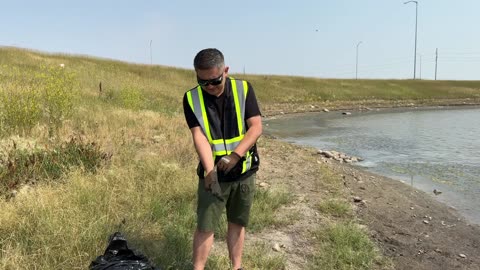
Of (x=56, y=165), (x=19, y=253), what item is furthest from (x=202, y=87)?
(x=56, y=165)

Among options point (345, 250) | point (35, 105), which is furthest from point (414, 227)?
point (35, 105)

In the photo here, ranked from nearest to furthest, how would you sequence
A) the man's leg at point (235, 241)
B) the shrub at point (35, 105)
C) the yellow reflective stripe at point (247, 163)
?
the yellow reflective stripe at point (247, 163), the man's leg at point (235, 241), the shrub at point (35, 105)

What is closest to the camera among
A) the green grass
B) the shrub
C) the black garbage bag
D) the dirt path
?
the black garbage bag

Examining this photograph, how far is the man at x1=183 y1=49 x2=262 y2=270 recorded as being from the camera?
9.98 ft

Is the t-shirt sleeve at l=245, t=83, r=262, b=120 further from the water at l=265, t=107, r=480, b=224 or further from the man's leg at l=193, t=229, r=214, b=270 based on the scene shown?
the water at l=265, t=107, r=480, b=224

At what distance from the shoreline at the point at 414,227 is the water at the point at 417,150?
0.60 m

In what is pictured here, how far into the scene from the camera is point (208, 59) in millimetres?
2977

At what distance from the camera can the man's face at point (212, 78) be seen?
2980 millimetres

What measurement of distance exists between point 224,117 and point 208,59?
46cm

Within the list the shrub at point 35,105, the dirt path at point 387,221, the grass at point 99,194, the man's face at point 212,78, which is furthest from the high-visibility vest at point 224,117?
the shrub at point 35,105

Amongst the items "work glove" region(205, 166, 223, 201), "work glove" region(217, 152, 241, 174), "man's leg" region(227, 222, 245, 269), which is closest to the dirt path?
"man's leg" region(227, 222, 245, 269)

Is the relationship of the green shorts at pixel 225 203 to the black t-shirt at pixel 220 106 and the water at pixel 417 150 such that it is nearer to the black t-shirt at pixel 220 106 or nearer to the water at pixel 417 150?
the black t-shirt at pixel 220 106

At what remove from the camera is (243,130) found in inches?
127

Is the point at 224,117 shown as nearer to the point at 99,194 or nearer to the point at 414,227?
Answer: the point at 99,194
